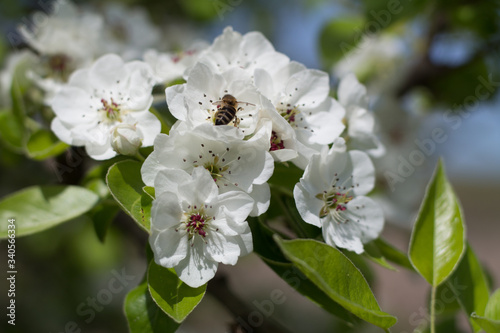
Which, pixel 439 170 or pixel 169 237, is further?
pixel 439 170

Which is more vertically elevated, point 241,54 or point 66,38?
point 241,54

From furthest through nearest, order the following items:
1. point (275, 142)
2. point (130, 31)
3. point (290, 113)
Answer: point (130, 31), point (290, 113), point (275, 142)

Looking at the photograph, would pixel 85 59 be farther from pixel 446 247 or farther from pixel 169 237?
pixel 446 247

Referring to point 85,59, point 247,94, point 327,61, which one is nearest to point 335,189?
point 247,94

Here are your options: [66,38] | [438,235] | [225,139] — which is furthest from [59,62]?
[438,235]

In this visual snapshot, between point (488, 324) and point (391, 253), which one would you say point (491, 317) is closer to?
point (488, 324)

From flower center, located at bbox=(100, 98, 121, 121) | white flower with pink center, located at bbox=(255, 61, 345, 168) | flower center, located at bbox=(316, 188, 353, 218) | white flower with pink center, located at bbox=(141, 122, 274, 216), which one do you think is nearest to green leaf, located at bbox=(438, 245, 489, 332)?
flower center, located at bbox=(316, 188, 353, 218)

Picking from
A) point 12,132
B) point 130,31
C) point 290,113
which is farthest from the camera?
point 130,31
